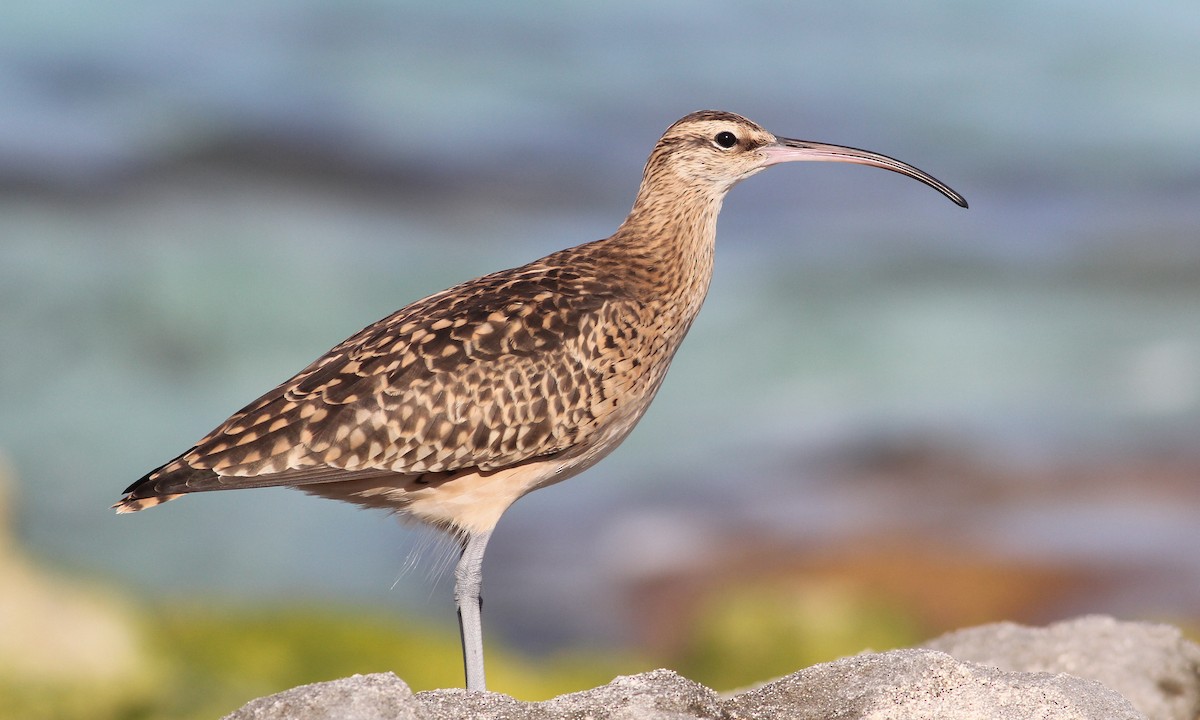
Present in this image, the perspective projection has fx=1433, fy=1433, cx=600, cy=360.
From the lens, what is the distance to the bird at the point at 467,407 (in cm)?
804

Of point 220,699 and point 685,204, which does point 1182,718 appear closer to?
point 685,204

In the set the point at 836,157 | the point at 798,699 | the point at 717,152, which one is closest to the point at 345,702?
the point at 798,699

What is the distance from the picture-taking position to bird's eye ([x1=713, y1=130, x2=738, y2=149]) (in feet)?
31.2

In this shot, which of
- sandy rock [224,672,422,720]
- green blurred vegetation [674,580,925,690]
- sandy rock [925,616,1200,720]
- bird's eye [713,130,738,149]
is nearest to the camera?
sandy rock [224,672,422,720]

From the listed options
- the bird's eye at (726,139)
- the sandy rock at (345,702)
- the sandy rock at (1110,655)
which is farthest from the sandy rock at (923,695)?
the bird's eye at (726,139)

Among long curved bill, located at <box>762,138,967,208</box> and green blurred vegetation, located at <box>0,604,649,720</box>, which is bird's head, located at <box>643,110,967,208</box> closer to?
long curved bill, located at <box>762,138,967,208</box>

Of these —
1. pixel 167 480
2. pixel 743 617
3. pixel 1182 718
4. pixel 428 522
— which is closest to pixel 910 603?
pixel 743 617

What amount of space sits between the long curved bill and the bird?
118 centimetres

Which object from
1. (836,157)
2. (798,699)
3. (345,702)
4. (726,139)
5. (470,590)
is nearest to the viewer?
(345,702)

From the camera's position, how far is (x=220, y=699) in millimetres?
14516

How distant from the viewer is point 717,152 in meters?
9.53

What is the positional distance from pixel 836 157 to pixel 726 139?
91 cm

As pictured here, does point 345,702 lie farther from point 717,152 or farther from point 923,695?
point 717,152

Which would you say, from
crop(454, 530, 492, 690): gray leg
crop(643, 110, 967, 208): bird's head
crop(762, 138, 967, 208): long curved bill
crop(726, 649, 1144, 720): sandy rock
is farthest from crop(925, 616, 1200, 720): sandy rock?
crop(643, 110, 967, 208): bird's head
